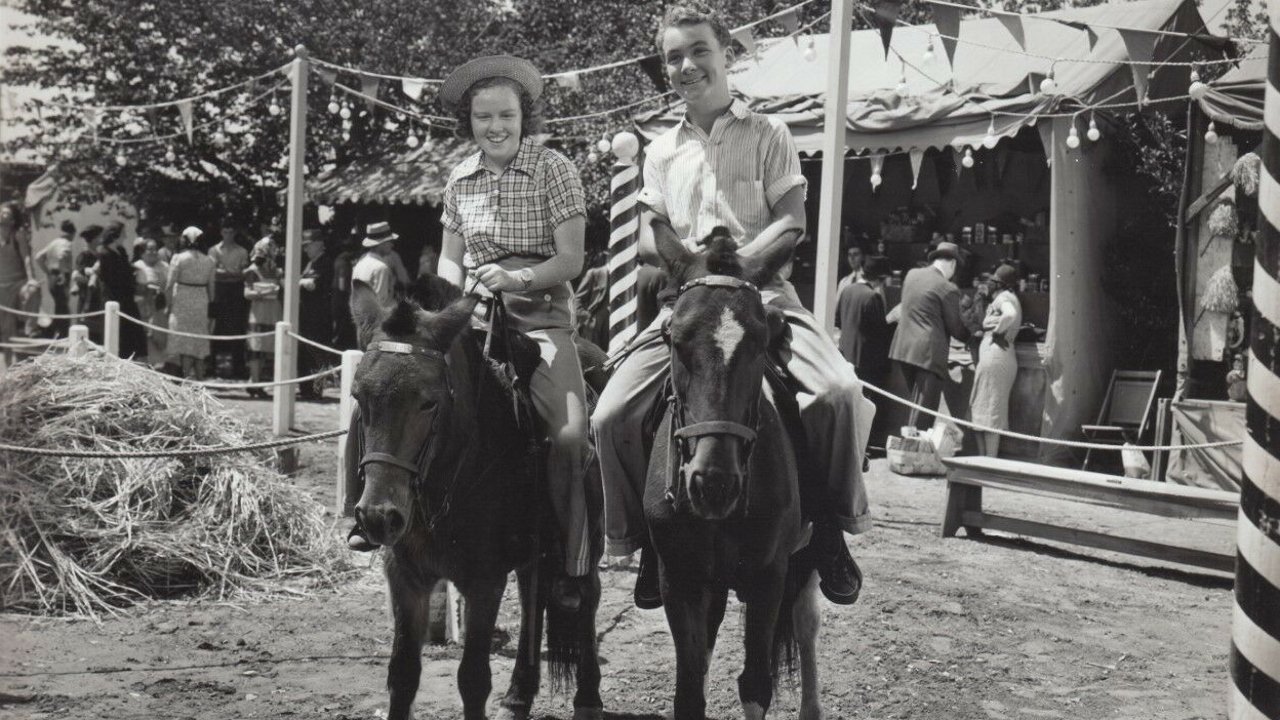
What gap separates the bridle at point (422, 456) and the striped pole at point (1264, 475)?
236cm

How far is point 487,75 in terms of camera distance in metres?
4.92

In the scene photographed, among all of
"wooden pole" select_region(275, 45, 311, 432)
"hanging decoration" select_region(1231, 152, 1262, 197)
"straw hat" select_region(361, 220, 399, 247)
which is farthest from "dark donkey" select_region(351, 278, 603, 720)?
"hanging decoration" select_region(1231, 152, 1262, 197)

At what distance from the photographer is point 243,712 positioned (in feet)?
16.8

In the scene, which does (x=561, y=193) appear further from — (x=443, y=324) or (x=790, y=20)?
(x=790, y=20)

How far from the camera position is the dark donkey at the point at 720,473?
12.0 ft

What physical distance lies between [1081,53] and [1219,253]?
318 cm

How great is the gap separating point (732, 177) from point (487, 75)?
114 centimetres

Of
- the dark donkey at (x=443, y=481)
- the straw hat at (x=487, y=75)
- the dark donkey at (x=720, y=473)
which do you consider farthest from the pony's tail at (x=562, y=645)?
the straw hat at (x=487, y=75)

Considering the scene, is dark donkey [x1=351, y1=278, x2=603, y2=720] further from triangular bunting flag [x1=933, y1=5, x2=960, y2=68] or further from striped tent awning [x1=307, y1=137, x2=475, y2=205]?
striped tent awning [x1=307, y1=137, x2=475, y2=205]

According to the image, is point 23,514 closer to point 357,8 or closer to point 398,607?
point 398,607

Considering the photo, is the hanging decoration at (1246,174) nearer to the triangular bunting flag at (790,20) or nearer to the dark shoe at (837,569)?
the triangular bunting flag at (790,20)

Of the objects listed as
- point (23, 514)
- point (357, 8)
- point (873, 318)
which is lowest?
point (23, 514)

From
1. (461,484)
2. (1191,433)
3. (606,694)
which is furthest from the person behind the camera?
(1191,433)

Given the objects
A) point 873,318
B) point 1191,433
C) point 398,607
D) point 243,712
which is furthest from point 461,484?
point 873,318
